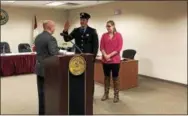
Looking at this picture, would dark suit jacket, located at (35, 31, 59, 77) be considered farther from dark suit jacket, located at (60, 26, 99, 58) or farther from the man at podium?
dark suit jacket, located at (60, 26, 99, 58)

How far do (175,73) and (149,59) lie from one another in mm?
879

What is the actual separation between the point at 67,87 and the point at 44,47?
65 centimetres

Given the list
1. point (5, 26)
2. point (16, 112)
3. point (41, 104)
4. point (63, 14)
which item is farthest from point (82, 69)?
point (63, 14)

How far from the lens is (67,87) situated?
94.2 inches

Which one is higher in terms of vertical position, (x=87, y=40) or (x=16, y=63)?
(x=87, y=40)

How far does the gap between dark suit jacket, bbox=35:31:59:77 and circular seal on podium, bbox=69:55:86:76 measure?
0.40 metres

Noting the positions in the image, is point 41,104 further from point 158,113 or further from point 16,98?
point 158,113

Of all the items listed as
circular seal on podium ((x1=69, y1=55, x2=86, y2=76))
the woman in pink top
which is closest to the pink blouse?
the woman in pink top

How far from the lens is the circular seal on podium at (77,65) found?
2363 millimetres

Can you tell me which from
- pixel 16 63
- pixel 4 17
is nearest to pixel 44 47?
pixel 16 63

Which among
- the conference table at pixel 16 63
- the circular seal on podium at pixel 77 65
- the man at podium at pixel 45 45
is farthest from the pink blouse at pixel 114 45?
the conference table at pixel 16 63

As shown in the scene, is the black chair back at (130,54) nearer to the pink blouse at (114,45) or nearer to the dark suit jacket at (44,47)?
the pink blouse at (114,45)

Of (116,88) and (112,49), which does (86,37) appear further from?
(116,88)

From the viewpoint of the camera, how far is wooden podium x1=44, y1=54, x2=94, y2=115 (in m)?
2.35
